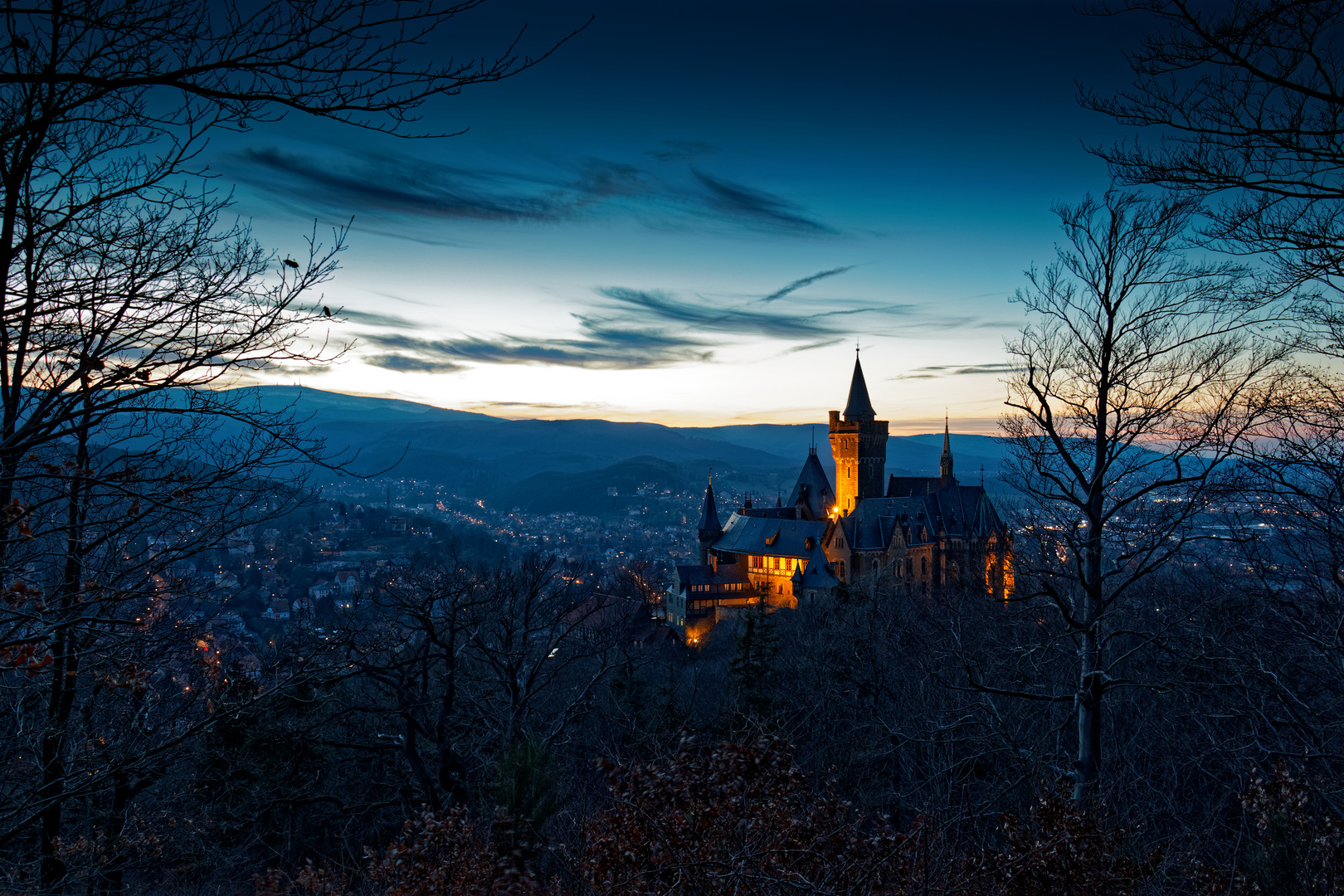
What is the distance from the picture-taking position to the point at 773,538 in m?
67.4

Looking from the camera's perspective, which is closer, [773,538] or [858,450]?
[773,538]

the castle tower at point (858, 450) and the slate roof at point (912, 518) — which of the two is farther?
the castle tower at point (858, 450)

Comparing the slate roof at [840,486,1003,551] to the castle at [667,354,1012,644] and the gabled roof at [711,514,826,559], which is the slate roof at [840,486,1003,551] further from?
the gabled roof at [711,514,826,559]

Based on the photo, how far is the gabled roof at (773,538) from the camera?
65.7 meters

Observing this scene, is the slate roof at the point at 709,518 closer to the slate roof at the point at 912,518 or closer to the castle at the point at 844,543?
the castle at the point at 844,543

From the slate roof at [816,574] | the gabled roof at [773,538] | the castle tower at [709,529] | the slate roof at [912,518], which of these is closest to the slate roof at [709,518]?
the castle tower at [709,529]

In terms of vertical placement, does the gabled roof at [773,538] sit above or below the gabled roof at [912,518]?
below

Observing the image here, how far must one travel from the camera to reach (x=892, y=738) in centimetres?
2002

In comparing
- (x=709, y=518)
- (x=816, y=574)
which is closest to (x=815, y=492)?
(x=709, y=518)

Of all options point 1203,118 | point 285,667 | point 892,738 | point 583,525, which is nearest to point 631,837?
point 285,667

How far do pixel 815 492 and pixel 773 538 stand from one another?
12382 millimetres

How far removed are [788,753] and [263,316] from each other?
23.3 ft

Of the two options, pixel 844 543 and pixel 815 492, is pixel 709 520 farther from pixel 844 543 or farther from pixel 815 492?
pixel 844 543

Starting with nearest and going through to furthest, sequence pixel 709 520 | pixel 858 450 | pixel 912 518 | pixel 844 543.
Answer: pixel 844 543 → pixel 912 518 → pixel 709 520 → pixel 858 450
